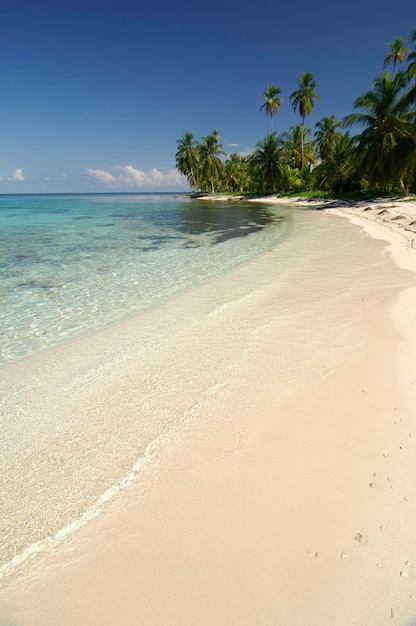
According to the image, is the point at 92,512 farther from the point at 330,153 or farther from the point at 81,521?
the point at 330,153

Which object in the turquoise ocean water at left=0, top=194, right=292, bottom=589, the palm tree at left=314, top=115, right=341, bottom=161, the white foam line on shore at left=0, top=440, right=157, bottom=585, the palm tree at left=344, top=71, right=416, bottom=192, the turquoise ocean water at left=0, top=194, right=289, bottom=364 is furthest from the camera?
the palm tree at left=314, top=115, right=341, bottom=161

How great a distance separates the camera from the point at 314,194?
47.9m

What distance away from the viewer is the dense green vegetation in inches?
1114

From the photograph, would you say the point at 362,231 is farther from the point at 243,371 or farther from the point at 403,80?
the point at 403,80

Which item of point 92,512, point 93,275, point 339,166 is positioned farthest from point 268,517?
point 339,166

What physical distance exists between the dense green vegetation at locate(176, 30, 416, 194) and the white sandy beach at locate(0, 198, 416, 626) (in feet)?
104

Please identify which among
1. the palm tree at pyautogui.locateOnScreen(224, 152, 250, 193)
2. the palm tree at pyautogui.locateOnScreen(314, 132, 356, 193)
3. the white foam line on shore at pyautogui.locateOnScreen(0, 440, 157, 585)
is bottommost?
the white foam line on shore at pyautogui.locateOnScreen(0, 440, 157, 585)

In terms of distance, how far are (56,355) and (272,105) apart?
6524 cm

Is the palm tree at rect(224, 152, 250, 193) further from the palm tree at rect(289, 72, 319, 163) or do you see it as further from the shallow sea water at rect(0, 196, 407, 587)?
the shallow sea water at rect(0, 196, 407, 587)

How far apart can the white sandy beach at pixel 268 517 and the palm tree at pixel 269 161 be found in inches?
2264

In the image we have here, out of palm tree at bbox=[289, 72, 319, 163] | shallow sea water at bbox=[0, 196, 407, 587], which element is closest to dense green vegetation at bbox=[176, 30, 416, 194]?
palm tree at bbox=[289, 72, 319, 163]

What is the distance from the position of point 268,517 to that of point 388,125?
119 ft

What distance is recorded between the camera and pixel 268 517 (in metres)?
2.34

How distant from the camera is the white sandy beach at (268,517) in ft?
6.08
